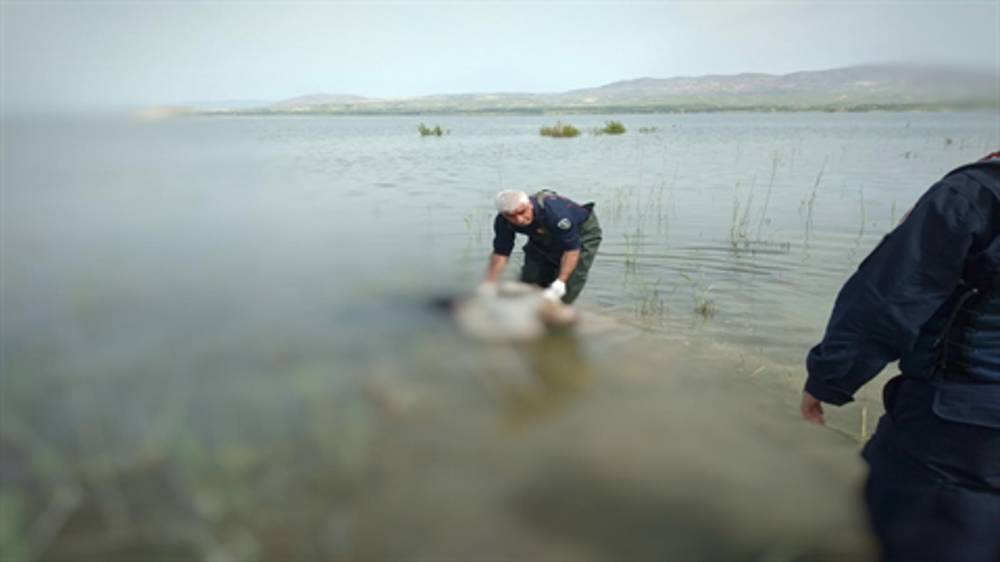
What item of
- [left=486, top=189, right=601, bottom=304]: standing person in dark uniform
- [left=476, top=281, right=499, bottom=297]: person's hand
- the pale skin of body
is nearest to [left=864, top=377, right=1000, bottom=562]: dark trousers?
[left=476, top=281, right=499, bottom=297]: person's hand

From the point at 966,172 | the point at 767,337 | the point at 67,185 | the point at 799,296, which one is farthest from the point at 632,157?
the point at 67,185

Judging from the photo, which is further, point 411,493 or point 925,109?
point 925,109

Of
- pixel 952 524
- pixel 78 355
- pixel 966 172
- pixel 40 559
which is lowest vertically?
pixel 952 524

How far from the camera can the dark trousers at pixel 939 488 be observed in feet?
6.57

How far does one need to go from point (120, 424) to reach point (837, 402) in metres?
2.47

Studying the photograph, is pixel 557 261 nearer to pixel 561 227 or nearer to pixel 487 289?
pixel 561 227

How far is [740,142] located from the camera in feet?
85.4

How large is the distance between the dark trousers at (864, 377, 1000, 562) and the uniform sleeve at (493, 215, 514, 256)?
9.48 feet

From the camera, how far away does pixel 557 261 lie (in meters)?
5.59

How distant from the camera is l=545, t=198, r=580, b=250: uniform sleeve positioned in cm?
527

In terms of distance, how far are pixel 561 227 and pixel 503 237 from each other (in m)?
0.84

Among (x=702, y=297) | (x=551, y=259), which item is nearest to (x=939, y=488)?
(x=551, y=259)

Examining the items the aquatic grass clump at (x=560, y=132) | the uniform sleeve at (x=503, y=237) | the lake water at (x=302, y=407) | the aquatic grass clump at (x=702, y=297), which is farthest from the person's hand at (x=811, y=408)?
the aquatic grass clump at (x=560, y=132)

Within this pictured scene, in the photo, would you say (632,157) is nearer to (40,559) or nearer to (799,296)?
(799,296)
